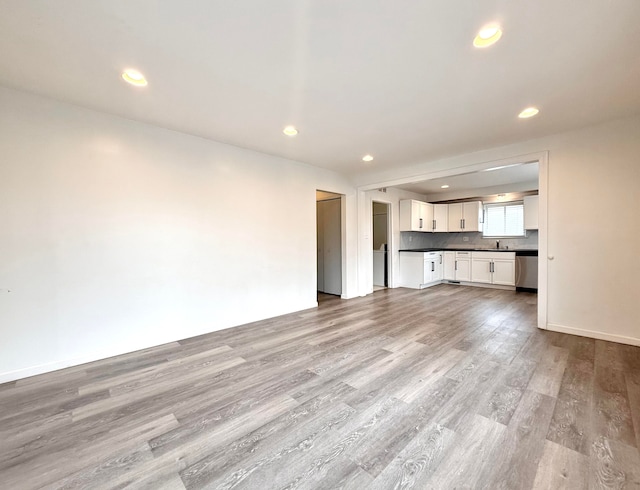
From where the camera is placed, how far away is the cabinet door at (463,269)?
278 inches

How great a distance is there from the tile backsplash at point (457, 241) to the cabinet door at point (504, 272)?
84 centimetres

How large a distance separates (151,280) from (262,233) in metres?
1.65

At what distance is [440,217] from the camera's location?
7.71 meters

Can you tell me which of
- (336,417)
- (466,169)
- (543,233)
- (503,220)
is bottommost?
(336,417)

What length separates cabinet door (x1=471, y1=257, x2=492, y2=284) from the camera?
6.69m

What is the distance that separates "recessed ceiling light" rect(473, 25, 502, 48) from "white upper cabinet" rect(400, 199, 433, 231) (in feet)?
17.1

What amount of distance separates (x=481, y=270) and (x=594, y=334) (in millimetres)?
3566

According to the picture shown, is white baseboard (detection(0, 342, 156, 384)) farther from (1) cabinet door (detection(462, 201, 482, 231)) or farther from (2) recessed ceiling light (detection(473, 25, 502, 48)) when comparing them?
(1) cabinet door (detection(462, 201, 482, 231))

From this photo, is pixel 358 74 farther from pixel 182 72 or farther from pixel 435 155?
pixel 435 155

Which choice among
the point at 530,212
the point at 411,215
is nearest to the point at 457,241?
the point at 530,212

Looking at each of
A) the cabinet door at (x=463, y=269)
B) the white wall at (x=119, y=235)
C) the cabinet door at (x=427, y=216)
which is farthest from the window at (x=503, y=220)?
the white wall at (x=119, y=235)

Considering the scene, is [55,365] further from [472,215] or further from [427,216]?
[472,215]

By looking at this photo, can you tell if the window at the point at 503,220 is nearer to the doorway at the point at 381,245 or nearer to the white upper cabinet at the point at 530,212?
the white upper cabinet at the point at 530,212

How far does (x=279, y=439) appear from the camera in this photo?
1.69 metres
